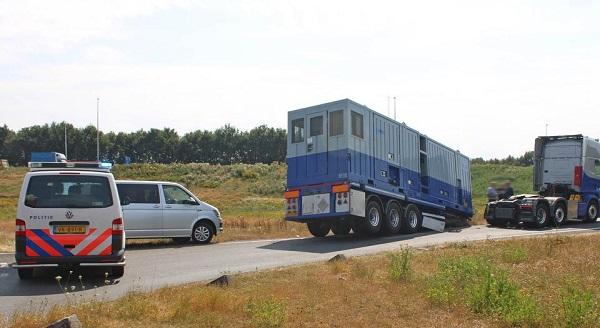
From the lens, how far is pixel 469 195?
2430 centimetres

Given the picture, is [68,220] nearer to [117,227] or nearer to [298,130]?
[117,227]

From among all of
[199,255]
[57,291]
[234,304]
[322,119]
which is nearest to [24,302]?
[57,291]

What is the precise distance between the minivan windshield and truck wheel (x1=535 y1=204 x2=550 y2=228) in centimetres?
1649

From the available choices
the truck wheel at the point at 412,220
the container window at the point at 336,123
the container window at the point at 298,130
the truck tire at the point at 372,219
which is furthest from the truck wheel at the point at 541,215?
the container window at the point at 298,130

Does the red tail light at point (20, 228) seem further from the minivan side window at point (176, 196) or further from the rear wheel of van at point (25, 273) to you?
the minivan side window at point (176, 196)

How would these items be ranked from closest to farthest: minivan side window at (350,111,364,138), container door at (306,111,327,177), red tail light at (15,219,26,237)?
1. red tail light at (15,219,26,237)
2. minivan side window at (350,111,364,138)
3. container door at (306,111,327,177)

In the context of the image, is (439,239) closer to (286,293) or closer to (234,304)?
(286,293)

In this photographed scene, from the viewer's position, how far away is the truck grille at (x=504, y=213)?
2208 centimetres

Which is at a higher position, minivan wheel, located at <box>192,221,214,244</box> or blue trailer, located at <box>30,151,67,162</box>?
blue trailer, located at <box>30,151,67,162</box>

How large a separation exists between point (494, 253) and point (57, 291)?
28.4 feet

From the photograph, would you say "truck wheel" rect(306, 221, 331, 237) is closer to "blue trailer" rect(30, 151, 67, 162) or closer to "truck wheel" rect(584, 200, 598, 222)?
"blue trailer" rect(30, 151, 67, 162)

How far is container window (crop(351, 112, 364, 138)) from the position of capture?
1753 cm

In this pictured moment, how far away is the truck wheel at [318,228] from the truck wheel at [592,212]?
36.6 feet

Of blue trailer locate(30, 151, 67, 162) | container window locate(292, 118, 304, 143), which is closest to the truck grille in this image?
container window locate(292, 118, 304, 143)
